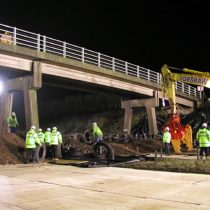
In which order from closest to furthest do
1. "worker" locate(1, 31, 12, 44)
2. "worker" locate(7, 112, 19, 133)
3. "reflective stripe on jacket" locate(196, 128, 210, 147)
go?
1. "reflective stripe on jacket" locate(196, 128, 210, 147)
2. "worker" locate(1, 31, 12, 44)
3. "worker" locate(7, 112, 19, 133)

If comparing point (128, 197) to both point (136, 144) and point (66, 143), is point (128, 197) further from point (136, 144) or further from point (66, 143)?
point (136, 144)

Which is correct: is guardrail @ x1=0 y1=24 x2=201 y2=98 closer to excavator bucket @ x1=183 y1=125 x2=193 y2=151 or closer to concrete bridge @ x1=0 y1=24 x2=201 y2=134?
concrete bridge @ x1=0 y1=24 x2=201 y2=134

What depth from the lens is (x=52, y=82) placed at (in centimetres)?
3297

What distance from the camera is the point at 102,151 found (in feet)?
67.5

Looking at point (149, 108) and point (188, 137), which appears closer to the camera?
point (188, 137)

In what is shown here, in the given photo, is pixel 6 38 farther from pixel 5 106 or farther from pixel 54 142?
pixel 54 142

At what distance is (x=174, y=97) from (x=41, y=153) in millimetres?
9973

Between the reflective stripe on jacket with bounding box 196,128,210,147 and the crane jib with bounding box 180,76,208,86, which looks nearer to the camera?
the reflective stripe on jacket with bounding box 196,128,210,147

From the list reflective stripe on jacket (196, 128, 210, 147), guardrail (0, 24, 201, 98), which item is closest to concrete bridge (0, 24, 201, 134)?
guardrail (0, 24, 201, 98)

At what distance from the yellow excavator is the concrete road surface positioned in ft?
31.5

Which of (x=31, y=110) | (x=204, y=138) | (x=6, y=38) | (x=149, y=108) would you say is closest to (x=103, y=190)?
(x=204, y=138)

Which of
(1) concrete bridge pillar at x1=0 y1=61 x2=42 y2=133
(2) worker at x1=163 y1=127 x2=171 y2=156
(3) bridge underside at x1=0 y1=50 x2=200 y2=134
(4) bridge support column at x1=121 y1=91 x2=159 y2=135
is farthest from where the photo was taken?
(4) bridge support column at x1=121 y1=91 x2=159 y2=135

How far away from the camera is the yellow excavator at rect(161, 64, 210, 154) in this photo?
79.4 ft

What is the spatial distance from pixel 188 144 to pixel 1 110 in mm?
13847
